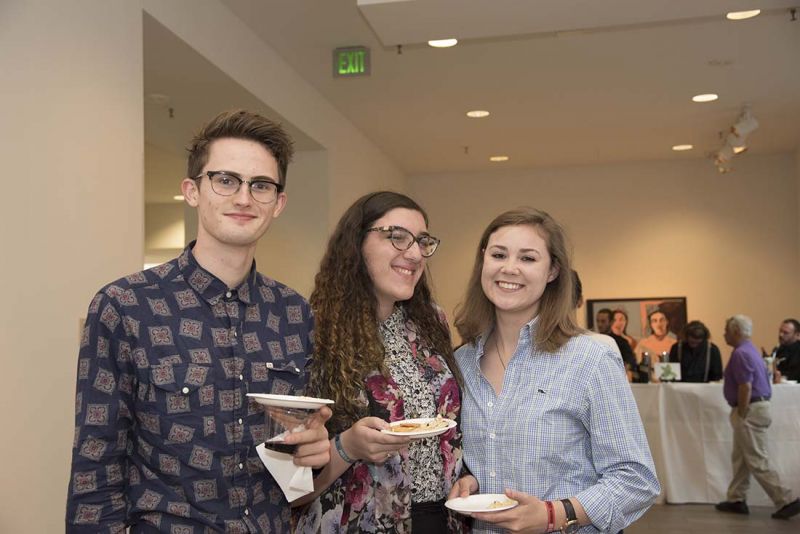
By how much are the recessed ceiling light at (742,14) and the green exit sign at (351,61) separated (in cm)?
245

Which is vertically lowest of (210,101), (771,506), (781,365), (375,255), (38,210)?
(771,506)

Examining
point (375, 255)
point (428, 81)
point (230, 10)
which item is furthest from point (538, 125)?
point (375, 255)

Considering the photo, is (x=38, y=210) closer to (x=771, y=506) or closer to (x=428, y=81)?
(x=428, y=81)

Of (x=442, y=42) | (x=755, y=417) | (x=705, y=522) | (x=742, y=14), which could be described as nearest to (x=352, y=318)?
(x=442, y=42)

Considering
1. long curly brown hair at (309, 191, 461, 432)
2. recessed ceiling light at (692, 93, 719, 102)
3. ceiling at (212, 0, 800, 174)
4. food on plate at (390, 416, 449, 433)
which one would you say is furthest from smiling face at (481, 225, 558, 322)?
recessed ceiling light at (692, 93, 719, 102)

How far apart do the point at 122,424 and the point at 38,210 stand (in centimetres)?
208

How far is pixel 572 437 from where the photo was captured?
209 centimetres

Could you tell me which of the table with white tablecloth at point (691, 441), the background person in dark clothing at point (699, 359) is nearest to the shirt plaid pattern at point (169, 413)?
the table with white tablecloth at point (691, 441)

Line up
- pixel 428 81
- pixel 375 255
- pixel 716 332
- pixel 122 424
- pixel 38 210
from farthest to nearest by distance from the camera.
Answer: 1. pixel 716 332
2. pixel 428 81
3. pixel 38 210
4. pixel 375 255
5. pixel 122 424

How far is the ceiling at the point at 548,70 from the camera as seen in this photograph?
14.9 feet

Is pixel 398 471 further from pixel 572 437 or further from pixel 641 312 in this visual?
pixel 641 312

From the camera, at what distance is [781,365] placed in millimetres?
7914

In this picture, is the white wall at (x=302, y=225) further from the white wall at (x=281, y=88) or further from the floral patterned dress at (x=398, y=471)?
the floral patterned dress at (x=398, y=471)

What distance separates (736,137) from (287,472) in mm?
7911
